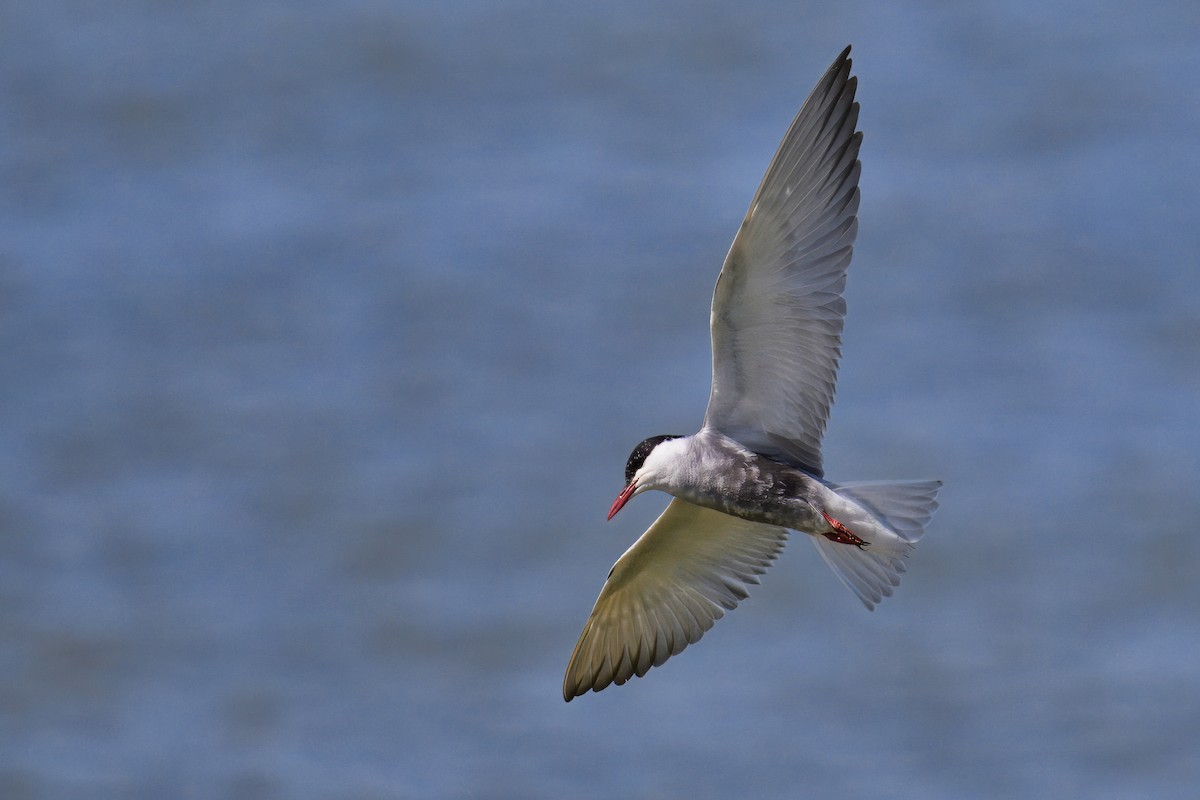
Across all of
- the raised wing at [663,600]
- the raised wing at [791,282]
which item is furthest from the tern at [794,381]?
the raised wing at [663,600]

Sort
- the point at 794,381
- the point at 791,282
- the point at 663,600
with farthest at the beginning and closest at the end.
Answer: the point at 663,600
the point at 794,381
the point at 791,282

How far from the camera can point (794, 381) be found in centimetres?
809

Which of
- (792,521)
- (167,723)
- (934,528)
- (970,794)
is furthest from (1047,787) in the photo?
(792,521)

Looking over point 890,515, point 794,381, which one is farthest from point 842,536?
point 794,381

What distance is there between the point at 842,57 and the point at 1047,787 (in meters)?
12.4

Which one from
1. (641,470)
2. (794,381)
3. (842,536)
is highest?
(794,381)

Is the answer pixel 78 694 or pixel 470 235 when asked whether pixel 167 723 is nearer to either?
pixel 78 694

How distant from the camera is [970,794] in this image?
18469 mm

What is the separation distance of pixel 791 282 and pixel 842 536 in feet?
3.47

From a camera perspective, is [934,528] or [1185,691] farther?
[934,528]

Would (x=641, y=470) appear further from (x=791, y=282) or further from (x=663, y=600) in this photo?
(x=663, y=600)

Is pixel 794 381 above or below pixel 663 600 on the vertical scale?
above

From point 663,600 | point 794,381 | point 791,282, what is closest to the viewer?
point 791,282

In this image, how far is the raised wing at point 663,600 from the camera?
8945mm
